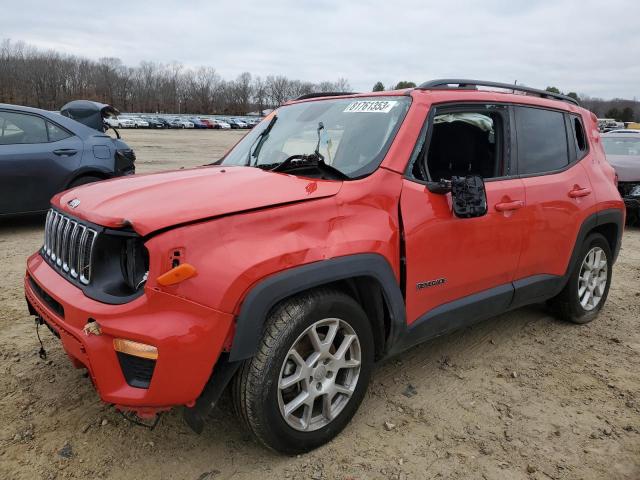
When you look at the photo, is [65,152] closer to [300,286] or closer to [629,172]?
[300,286]

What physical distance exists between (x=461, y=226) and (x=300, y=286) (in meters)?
1.22

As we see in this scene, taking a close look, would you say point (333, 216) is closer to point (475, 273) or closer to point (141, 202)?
point (141, 202)

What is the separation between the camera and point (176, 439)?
9.07 ft

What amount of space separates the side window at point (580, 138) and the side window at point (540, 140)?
0.17 meters

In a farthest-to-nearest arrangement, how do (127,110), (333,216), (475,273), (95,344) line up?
1. (127,110)
2. (475,273)
3. (333,216)
4. (95,344)

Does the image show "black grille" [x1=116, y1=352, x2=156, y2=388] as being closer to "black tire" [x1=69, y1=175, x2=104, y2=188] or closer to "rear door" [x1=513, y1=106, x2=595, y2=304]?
"rear door" [x1=513, y1=106, x2=595, y2=304]

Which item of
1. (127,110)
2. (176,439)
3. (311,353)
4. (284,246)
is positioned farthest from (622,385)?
(127,110)

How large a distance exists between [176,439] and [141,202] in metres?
1.30

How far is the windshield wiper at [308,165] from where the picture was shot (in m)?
2.85

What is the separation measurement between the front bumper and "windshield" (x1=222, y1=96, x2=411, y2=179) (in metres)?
1.19

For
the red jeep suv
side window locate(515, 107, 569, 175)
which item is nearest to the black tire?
the red jeep suv

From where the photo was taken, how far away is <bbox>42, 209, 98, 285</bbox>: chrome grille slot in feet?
8.08

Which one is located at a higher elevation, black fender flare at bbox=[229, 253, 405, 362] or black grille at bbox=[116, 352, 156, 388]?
black fender flare at bbox=[229, 253, 405, 362]

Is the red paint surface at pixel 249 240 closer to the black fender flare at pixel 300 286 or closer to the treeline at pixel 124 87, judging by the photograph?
the black fender flare at pixel 300 286
